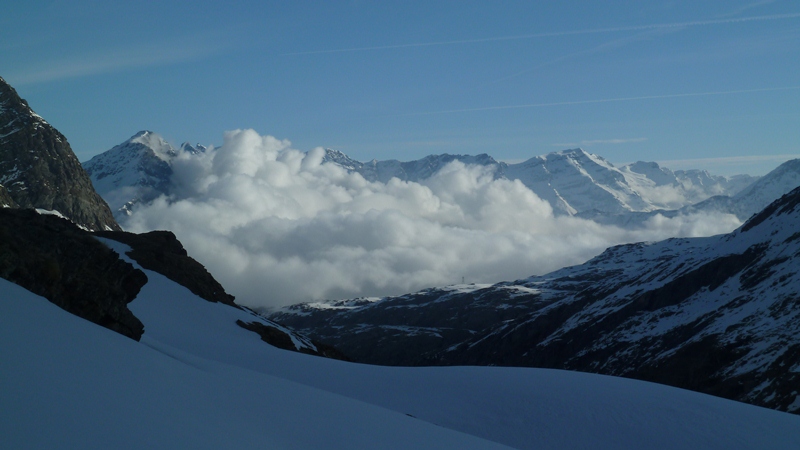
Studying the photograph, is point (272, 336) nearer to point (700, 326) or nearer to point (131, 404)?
point (131, 404)

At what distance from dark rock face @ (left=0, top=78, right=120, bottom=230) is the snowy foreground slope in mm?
139655

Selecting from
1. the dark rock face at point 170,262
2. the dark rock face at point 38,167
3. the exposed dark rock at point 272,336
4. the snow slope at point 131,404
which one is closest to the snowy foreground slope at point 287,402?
the snow slope at point 131,404

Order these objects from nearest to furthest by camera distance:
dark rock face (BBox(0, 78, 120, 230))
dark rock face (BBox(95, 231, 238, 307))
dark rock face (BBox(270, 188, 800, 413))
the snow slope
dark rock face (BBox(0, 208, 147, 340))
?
1. the snow slope
2. dark rock face (BBox(0, 208, 147, 340))
3. dark rock face (BBox(95, 231, 238, 307))
4. dark rock face (BBox(270, 188, 800, 413))
5. dark rock face (BBox(0, 78, 120, 230))

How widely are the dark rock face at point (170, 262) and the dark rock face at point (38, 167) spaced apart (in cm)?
10036

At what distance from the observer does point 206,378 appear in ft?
50.3

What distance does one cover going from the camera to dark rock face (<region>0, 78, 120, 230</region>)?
156 meters

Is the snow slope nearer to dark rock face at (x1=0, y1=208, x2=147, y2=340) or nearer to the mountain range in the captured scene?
the mountain range

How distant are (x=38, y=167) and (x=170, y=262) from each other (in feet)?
410

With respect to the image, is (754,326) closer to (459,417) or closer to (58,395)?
(459,417)

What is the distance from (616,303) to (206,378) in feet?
477

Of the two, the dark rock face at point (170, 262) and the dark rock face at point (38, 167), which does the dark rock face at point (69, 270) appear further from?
the dark rock face at point (38, 167)

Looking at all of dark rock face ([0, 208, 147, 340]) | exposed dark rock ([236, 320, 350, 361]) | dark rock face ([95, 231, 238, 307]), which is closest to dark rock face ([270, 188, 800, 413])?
exposed dark rock ([236, 320, 350, 361])

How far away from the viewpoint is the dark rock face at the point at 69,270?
16.8m

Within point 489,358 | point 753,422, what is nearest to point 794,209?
point 489,358
